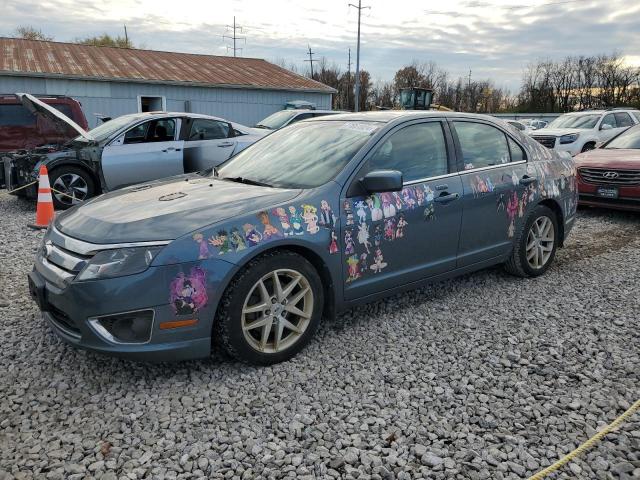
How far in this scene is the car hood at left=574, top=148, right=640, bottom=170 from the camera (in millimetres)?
7449

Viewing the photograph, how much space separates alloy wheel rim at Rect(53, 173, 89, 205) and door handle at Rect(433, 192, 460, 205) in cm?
624

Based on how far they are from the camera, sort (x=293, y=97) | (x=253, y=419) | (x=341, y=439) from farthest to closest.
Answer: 1. (x=293, y=97)
2. (x=253, y=419)
3. (x=341, y=439)

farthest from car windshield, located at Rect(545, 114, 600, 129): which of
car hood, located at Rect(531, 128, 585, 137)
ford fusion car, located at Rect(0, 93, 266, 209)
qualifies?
ford fusion car, located at Rect(0, 93, 266, 209)

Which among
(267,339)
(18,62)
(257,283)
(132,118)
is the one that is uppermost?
(18,62)

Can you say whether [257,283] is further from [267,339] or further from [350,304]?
[350,304]

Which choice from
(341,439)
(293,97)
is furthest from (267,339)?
(293,97)

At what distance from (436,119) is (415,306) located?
5.03 ft

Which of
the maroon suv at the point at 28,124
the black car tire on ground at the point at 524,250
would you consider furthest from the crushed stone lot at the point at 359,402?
the maroon suv at the point at 28,124

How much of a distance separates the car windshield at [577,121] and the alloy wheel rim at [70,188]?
12.8 metres

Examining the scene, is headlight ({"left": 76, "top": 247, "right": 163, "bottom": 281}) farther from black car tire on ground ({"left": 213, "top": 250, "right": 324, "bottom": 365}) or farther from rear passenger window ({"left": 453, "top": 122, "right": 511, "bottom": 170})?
rear passenger window ({"left": 453, "top": 122, "right": 511, "bottom": 170})

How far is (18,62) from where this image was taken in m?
18.8

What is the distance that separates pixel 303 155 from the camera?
12.6 ft

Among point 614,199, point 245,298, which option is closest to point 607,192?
point 614,199

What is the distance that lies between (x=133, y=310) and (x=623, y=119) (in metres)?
15.8
